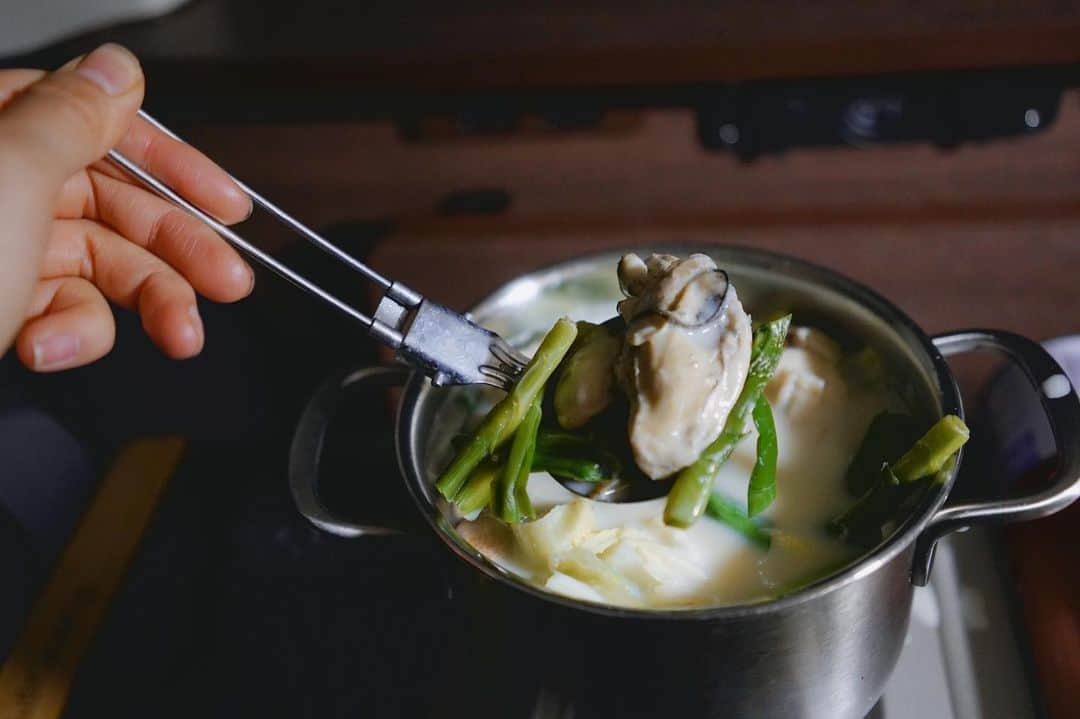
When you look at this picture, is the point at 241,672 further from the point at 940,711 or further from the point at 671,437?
the point at 940,711

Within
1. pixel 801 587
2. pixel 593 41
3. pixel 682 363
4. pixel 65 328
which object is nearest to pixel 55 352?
pixel 65 328

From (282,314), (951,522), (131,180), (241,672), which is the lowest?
(282,314)

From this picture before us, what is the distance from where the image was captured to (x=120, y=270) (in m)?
0.90

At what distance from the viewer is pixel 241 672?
3.01 ft

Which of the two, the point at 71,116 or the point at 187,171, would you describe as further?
the point at 187,171

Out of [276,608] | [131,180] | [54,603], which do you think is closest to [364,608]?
[276,608]

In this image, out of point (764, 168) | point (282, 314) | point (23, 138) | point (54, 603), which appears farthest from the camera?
point (764, 168)

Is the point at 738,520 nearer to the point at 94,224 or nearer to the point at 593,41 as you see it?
the point at 94,224

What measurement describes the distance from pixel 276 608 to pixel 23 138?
501 mm

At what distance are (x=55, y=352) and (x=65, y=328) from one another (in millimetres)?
33

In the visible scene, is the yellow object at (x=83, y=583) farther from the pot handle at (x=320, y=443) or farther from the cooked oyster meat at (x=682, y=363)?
the cooked oyster meat at (x=682, y=363)

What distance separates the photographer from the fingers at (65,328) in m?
0.76

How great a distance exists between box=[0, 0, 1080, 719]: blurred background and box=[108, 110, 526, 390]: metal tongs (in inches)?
12.6

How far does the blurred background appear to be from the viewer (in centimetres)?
114
